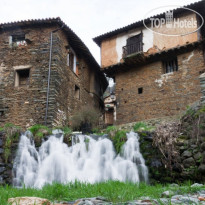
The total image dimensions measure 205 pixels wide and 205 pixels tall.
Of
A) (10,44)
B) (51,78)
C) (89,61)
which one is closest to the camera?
(51,78)

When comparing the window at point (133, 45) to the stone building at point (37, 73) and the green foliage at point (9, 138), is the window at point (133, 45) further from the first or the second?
the green foliage at point (9, 138)

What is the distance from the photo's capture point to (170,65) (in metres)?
14.7

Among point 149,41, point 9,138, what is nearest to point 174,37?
point 149,41

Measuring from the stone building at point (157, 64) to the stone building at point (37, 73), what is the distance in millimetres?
2687

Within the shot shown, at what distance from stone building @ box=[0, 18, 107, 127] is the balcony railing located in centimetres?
262

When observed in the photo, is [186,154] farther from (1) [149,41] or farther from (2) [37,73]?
(1) [149,41]

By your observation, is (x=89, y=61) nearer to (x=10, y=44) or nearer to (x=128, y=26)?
(x=128, y=26)

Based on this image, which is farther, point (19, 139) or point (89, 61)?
point (89, 61)

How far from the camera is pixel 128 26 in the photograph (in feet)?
51.9

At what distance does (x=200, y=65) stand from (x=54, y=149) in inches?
355

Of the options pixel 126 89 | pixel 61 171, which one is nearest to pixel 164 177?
pixel 61 171

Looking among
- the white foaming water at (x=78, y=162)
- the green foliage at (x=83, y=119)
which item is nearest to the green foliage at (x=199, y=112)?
the white foaming water at (x=78, y=162)

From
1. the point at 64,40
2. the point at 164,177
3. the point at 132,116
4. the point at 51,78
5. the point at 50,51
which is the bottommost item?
the point at 164,177

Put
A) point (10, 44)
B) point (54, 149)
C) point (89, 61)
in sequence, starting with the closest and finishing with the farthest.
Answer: point (54, 149) → point (10, 44) → point (89, 61)
